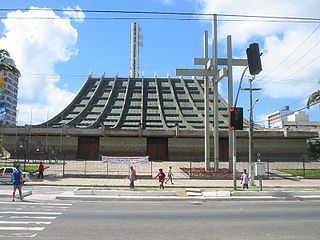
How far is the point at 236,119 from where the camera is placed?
18781 mm

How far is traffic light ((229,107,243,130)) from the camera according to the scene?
61.2 feet

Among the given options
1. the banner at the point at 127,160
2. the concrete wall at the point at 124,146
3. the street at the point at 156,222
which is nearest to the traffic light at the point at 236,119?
the street at the point at 156,222

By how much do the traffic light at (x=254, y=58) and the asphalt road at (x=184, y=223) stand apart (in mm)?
6539

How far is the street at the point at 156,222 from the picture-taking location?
8055 millimetres

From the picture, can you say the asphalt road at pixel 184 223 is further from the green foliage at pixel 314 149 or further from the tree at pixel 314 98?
the green foliage at pixel 314 149

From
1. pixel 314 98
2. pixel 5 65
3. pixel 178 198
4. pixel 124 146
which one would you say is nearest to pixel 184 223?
pixel 178 198

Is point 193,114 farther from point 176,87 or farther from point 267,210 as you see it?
point 267,210

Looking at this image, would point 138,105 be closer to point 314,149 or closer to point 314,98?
point 314,149

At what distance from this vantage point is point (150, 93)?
243 ft

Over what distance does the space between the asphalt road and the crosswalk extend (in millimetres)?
294

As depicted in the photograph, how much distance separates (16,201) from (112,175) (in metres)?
14.4

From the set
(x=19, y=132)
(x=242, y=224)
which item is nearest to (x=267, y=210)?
(x=242, y=224)

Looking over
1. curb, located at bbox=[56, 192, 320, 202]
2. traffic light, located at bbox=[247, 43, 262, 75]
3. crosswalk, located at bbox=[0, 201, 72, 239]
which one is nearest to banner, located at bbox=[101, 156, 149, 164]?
curb, located at bbox=[56, 192, 320, 202]

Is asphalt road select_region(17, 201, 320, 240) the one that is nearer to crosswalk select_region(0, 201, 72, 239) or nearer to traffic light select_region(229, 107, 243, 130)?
crosswalk select_region(0, 201, 72, 239)
